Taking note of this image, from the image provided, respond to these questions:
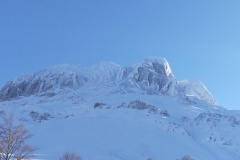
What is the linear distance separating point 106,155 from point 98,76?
7241cm

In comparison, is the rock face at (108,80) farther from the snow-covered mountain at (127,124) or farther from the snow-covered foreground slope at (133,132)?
the snow-covered foreground slope at (133,132)

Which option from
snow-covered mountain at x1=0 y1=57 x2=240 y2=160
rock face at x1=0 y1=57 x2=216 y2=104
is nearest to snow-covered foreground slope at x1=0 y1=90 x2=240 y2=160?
snow-covered mountain at x1=0 y1=57 x2=240 y2=160

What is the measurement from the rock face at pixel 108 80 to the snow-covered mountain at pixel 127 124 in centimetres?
53

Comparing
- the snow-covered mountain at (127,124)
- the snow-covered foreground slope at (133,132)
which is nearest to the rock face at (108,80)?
the snow-covered mountain at (127,124)

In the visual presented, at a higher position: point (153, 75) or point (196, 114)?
point (153, 75)

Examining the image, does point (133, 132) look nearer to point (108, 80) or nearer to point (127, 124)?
point (127, 124)

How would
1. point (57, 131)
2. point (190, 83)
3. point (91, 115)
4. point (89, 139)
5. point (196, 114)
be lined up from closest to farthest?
1. point (89, 139)
2. point (57, 131)
3. point (91, 115)
4. point (196, 114)
5. point (190, 83)

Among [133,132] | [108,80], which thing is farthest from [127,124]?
[108,80]

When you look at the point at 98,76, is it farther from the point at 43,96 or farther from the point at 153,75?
the point at 43,96

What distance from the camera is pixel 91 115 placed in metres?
53.8

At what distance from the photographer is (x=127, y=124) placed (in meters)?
48.4

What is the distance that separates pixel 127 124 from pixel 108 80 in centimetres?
5532

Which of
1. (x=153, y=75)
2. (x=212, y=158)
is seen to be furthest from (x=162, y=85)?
(x=212, y=158)

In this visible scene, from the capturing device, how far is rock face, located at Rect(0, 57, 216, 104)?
10006cm
